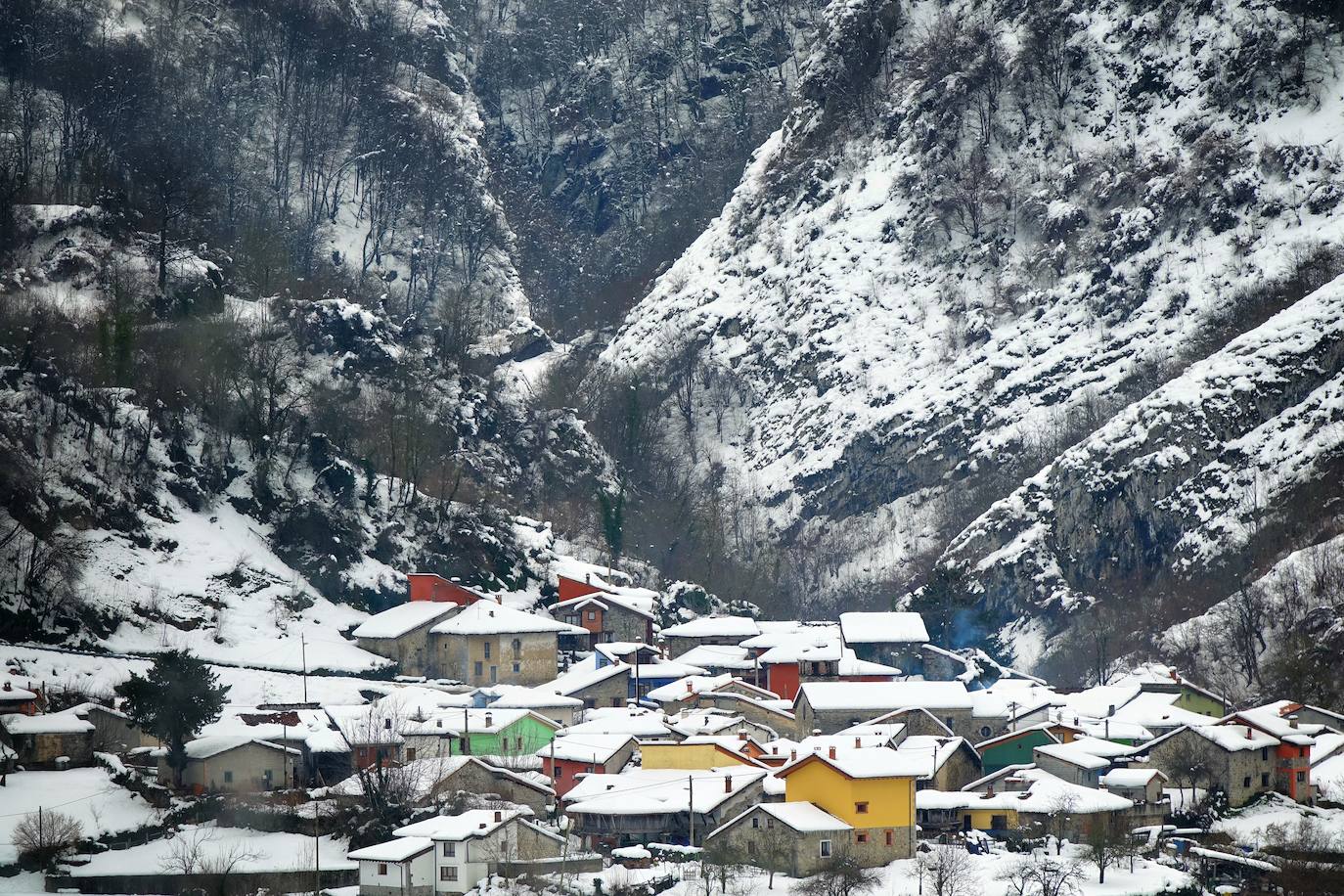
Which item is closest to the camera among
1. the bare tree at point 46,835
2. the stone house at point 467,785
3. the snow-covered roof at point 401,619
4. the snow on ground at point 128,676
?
the bare tree at point 46,835

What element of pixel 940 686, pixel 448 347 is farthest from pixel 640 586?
pixel 940 686

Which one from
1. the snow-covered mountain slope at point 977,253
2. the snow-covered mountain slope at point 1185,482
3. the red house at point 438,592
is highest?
the snow-covered mountain slope at point 977,253

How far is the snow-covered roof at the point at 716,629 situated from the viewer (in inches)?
4569

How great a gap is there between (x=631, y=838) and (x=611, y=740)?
9372 millimetres

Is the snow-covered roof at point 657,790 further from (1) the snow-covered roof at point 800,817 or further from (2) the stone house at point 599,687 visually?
(2) the stone house at point 599,687

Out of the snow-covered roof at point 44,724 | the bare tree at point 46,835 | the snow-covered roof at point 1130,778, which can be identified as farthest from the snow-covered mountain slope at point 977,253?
the bare tree at point 46,835

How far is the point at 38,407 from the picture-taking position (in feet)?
349

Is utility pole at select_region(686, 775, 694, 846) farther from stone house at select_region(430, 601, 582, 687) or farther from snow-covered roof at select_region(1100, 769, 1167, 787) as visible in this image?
stone house at select_region(430, 601, 582, 687)

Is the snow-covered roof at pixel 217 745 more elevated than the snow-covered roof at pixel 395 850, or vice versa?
the snow-covered roof at pixel 217 745

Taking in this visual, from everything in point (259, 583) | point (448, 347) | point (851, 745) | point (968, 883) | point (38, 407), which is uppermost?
point (448, 347)

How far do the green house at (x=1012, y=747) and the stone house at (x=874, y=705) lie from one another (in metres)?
4.36

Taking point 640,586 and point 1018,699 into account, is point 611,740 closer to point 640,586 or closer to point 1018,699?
point 1018,699

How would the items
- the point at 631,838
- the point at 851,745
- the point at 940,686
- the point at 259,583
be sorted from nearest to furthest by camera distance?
the point at 631,838 < the point at 851,745 < the point at 940,686 < the point at 259,583

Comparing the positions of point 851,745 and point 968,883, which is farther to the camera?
point 851,745
